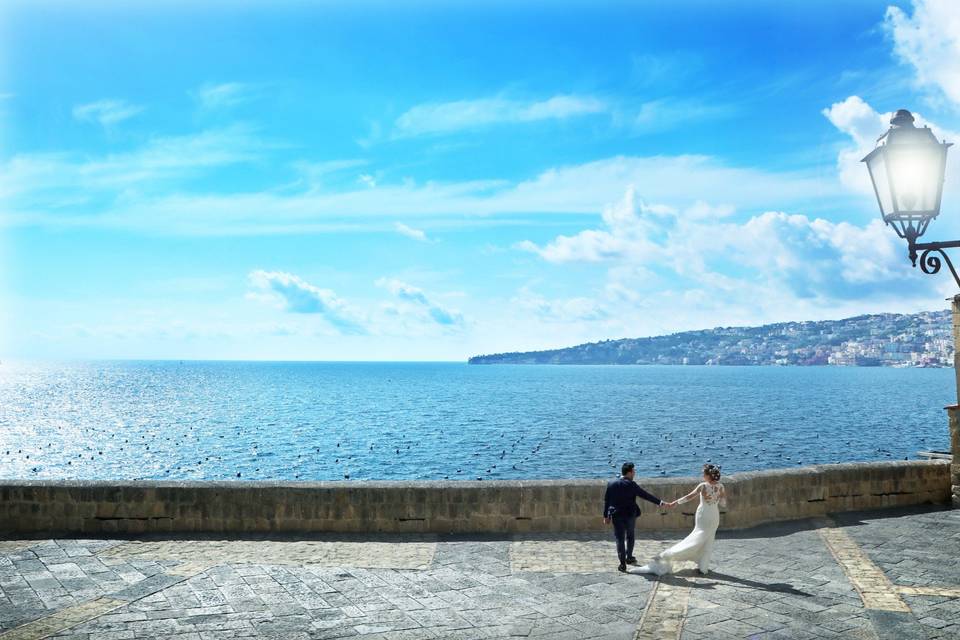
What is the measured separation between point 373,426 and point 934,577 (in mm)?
62209

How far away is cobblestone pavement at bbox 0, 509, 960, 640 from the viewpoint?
700cm

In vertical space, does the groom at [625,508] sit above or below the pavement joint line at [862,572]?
above

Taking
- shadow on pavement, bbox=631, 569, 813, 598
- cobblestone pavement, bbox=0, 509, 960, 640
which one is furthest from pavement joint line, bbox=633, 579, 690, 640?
shadow on pavement, bbox=631, 569, 813, 598

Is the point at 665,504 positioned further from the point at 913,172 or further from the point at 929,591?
the point at 913,172

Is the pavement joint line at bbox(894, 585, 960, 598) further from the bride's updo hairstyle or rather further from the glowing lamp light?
the glowing lamp light

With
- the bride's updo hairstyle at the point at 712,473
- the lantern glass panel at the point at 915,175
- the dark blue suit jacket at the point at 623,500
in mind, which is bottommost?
the dark blue suit jacket at the point at 623,500

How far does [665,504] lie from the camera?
9562 millimetres

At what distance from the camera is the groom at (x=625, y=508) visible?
917 cm

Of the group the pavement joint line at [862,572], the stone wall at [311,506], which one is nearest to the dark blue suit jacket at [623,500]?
the stone wall at [311,506]

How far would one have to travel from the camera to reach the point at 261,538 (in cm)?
A: 1051

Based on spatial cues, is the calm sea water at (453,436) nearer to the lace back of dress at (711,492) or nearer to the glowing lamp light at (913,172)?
the lace back of dress at (711,492)

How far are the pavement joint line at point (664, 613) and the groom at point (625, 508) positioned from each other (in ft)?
2.28

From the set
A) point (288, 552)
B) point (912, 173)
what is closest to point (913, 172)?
point (912, 173)

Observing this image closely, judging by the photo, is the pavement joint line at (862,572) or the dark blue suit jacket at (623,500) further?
the dark blue suit jacket at (623,500)
